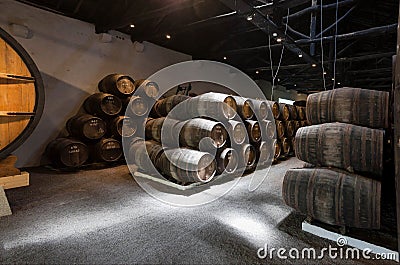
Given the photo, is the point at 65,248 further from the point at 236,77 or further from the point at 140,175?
the point at 236,77

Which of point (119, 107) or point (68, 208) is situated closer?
point (68, 208)

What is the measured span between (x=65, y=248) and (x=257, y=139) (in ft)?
12.8

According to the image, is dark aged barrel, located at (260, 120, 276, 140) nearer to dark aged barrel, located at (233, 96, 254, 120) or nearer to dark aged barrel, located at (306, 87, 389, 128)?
dark aged barrel, located at (233, 96, 254, 120)

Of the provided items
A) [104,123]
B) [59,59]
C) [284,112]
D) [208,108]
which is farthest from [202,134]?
[59,59]

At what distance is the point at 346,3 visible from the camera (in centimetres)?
468

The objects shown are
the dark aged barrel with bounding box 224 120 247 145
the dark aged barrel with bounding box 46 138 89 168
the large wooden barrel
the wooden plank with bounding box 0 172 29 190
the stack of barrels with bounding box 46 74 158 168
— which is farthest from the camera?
the stack of barrels with bounding box 46 74 158 168

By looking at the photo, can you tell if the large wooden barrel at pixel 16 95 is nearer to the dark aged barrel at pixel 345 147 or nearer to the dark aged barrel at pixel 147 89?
the dark aged barrel at pixel 147 89

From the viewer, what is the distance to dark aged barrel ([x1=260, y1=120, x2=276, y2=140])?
5.07 meters

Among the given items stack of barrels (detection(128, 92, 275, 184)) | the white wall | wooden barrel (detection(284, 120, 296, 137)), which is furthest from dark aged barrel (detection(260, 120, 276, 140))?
the white wall

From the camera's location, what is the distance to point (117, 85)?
17.3 feet

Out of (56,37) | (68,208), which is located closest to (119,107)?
(56,37)

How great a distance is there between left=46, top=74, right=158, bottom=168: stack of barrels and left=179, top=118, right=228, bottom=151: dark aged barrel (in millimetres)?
1829

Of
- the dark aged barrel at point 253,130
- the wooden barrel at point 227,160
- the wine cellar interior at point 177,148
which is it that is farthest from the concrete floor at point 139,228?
the dark aged barrel at point 253,130

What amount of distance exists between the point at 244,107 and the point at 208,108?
38.7 inches
